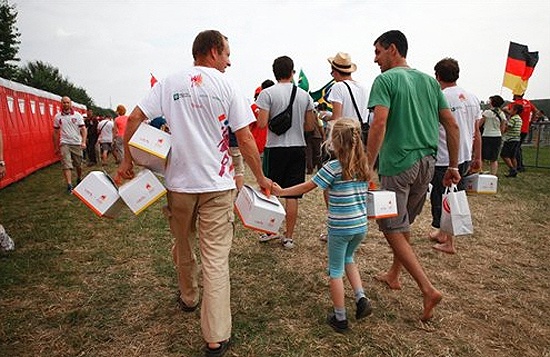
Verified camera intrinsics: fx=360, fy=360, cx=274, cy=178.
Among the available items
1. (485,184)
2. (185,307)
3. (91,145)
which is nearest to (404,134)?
(485,184)

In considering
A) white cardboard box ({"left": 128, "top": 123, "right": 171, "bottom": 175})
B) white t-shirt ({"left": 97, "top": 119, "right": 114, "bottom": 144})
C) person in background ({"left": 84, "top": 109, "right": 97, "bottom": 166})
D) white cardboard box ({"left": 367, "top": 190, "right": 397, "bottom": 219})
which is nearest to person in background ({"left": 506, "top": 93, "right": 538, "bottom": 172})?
white cardboard box ({"left": 367, "top": 190, "right": 397, "bottom": 219})

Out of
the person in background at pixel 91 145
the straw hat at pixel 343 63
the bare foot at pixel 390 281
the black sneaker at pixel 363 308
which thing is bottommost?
the person in background at pixel 91 145

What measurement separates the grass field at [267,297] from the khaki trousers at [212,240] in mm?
245

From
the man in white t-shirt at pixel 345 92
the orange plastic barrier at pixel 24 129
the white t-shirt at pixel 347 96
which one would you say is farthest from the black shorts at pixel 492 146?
the orange plastic barrier at pixel 24 129

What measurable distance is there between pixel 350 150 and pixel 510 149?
8569 mm

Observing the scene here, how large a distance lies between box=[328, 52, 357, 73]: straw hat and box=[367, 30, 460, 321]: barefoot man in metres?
1.19

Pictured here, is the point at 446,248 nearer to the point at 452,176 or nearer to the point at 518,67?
the point at 452,176

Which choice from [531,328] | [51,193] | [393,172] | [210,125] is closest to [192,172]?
[210,125]

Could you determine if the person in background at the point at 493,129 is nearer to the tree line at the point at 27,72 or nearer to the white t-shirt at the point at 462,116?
the white t-shirt at the point at 462,116

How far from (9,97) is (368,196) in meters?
9.48

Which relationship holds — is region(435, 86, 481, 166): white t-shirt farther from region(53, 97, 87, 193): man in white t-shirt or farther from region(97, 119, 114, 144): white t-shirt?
region(97, 119, 114, 144): white t-shirt

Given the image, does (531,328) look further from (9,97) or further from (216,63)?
(9,97)

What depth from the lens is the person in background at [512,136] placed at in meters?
8.78

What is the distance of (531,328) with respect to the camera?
2.59m
